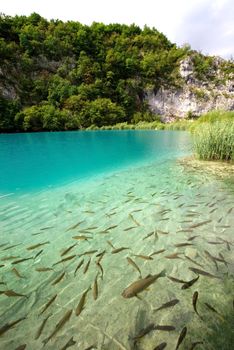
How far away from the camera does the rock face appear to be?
263 ft

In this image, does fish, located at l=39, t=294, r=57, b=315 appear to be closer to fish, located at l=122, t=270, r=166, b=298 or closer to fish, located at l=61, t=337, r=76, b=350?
fish, located at l=61, t=337, r=76, b=350

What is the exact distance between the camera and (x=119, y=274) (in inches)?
138

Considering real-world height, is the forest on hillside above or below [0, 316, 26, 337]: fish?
above

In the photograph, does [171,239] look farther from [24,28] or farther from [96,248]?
[24,28]

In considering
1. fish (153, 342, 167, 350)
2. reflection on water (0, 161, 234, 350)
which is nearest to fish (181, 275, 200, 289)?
reflection on water (0, 161, 234, 350)

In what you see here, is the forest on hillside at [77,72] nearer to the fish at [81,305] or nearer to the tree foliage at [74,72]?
the tree foliage at [74,72]

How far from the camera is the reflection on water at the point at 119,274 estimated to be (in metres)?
2.47

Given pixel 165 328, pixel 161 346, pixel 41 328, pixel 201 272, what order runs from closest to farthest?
pixel 161 346
pixel 165 328
pixel 41 328
pixel 201 272

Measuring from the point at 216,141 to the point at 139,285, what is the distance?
999 cm

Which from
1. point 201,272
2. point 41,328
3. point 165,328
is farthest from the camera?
point 201,272

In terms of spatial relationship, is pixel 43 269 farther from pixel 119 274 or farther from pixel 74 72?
pixel 74 72

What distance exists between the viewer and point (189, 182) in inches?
332

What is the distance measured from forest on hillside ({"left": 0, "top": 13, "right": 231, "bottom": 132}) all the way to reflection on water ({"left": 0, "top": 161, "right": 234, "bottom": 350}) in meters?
55.8

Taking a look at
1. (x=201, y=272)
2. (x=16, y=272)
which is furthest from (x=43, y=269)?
(x=201, y=272)
